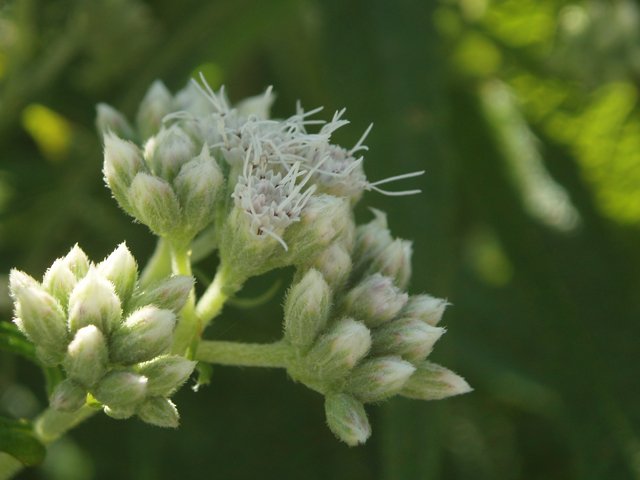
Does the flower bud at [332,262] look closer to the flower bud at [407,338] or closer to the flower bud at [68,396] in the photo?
the flower bud at [407,338]

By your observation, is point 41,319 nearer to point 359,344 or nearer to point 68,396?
point 68,396

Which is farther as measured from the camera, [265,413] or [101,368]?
[265,413]

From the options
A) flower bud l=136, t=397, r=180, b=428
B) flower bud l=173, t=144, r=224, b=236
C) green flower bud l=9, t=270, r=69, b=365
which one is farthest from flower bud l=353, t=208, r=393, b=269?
green flower bud l=9, t=270, r=69, b=365

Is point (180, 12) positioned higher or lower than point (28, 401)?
higher

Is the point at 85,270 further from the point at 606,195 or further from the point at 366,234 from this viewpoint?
the point at 606,195

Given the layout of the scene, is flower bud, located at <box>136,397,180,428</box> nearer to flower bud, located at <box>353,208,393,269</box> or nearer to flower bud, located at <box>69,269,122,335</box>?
flower bud, located at <box>69,269,122,335</box>

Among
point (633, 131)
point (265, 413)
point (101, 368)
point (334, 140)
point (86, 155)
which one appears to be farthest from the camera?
point (633, 131)

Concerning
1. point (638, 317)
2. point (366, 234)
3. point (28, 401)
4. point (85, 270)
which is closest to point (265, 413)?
point (28, 401)

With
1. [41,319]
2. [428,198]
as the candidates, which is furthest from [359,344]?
[428,198]

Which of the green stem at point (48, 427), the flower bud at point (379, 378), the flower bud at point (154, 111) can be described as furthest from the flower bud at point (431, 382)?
the flower bud at point (154, 111)
